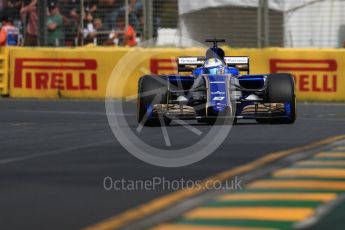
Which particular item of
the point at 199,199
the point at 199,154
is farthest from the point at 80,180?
the point at 199,154

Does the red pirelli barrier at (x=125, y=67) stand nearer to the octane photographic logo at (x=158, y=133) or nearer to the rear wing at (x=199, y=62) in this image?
the octane photographic logo at (x=158, y=133)

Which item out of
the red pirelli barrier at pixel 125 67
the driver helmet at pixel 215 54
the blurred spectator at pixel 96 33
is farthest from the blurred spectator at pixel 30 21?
the driver helmet at pixel 215 54

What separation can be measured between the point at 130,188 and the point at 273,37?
17.5 meters

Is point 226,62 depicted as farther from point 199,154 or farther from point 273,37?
point 273,37

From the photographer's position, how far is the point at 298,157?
36.4ft

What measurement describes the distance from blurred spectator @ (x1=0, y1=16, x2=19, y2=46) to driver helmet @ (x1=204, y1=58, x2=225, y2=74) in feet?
41.8

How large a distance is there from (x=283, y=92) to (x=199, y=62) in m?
1.69

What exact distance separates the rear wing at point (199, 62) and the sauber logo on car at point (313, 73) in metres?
6.42

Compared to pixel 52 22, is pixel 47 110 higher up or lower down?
lower down

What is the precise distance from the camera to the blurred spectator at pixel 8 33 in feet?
93.5

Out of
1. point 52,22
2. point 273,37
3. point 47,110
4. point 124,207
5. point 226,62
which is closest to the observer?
point 124,207

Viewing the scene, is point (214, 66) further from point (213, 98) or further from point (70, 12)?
point (70, 12)

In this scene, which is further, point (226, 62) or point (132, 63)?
point (132, 63)

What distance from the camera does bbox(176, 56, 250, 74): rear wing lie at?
679 inches
